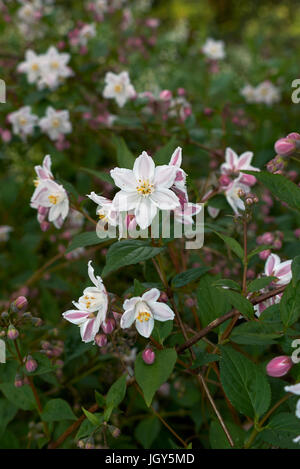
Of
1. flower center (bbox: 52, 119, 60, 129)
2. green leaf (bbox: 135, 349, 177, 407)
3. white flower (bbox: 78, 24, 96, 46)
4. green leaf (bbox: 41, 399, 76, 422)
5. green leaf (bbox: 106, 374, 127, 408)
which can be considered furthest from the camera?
white flower (bbox: 78, 24, 96, 46)

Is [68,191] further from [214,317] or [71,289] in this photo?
[71,289]

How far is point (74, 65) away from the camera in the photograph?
2463 millimetres

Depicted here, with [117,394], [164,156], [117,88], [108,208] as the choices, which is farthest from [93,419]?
[117,88]

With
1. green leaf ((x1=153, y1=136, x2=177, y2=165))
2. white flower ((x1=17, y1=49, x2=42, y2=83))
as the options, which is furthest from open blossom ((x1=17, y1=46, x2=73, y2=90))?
green leaf ((x1=153, y1=136, x2=177, y2=165))

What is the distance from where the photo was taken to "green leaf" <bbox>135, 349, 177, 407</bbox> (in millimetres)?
902

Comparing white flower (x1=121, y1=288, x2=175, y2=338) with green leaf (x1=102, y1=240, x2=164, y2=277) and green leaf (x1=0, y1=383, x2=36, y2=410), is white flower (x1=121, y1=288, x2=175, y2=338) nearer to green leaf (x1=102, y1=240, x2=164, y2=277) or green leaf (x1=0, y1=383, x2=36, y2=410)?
green leaf (x1=102, y1=240, x2=164, y2=277)

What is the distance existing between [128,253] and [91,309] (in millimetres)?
137

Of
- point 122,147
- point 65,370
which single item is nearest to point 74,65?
point 122,147

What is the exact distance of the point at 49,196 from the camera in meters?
1.21

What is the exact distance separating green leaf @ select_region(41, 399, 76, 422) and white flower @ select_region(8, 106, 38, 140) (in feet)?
4.37

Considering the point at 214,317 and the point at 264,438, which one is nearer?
the point at 264,438

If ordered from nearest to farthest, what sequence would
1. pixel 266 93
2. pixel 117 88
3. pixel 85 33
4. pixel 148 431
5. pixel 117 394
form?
1. pixel 117 394
2. pixel 148 431
3. pixel 117 88
4. pixel 85 33
5. pixel 266 93

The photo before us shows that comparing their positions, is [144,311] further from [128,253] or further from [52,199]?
[52,199]
